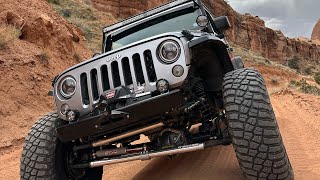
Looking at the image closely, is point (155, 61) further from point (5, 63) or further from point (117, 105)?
point (5, 63)

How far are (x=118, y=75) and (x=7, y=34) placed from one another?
24.2ft

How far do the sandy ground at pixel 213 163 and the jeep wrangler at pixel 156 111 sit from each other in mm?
878

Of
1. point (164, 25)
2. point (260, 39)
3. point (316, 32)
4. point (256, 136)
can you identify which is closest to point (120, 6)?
point (164, 25)

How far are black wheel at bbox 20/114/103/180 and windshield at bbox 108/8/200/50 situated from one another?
183 cm

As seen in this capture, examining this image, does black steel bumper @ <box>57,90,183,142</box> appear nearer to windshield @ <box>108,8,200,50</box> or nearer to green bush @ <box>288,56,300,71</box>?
windshield @ <box>108,8,200,50</box>

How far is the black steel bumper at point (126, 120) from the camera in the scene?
3691mm

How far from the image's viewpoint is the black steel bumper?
3691 mm

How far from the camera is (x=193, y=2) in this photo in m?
5.76

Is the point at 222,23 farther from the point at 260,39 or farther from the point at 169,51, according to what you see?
the point at 260,39

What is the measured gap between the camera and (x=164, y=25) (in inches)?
221

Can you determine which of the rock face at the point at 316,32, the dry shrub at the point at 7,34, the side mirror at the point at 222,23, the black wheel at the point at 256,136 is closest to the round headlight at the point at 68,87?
the black wheel at the point at 256,136

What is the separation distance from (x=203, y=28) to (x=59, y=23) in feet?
31.3

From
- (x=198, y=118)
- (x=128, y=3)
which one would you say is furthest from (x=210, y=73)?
(x=128, y=3)

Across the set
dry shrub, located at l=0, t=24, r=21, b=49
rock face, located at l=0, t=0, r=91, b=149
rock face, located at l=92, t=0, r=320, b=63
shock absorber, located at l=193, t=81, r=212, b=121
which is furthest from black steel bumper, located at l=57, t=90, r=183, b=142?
rock face, located at l=92, t=0, r=320, b=63
